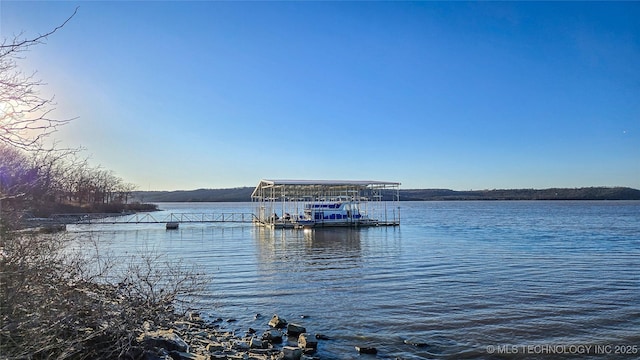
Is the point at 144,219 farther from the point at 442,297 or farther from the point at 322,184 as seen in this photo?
the point at 442,297

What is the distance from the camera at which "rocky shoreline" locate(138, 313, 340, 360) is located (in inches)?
287

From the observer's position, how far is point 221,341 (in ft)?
29.1

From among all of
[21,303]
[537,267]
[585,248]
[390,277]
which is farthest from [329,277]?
[585,248]

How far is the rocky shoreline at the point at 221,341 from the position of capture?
7.30 m

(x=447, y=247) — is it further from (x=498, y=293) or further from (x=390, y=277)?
(x=498, y=293)

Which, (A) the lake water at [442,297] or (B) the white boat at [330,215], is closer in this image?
(A) the lake water at [442,297]

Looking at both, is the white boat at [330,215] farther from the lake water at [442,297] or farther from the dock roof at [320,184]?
the lake water at [442,297]

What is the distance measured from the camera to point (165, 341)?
7453 mm

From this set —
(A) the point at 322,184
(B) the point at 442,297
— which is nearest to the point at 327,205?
(A) the point at 322,184

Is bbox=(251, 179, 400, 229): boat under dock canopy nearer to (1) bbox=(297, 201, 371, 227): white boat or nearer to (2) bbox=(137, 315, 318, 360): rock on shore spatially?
(1) bbox=(297, 201, 371, 227): white boat

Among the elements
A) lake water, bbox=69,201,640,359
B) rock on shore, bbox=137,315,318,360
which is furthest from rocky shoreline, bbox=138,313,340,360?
lake water, bbox=69,201,640,359

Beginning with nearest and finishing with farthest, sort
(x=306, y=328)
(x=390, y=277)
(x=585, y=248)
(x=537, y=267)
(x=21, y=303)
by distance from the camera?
(x=21, y=303)
(x=306, y=328)
(x=390, y=277)
(x=537, y=267)
(x=585, y=248)

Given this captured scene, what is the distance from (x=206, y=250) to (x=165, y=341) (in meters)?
17.7

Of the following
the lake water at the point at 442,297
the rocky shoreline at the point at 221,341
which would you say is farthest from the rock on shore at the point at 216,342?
the lake water at the point at 442,297
